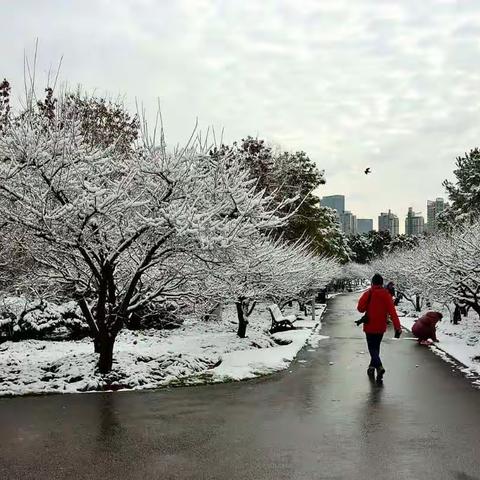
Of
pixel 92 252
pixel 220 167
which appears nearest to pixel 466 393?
pixel 220 167

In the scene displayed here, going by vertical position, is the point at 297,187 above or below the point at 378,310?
above

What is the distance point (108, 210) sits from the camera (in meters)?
8.65

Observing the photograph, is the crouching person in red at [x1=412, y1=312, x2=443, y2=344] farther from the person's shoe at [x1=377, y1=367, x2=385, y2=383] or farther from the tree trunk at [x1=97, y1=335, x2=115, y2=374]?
the tree trunk at [x1=97, y1=335, x2=115, y2=374]

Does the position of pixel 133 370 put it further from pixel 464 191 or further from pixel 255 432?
pixel 464 191

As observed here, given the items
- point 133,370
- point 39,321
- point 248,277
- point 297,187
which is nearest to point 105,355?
point 133,370

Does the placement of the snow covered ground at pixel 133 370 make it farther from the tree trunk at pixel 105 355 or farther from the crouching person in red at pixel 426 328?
the crouching person in red at pixel 426 328

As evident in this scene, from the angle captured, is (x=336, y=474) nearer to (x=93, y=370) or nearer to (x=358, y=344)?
(x=93, y=370)

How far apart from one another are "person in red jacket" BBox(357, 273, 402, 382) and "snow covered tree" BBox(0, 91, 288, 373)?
2.19 metres

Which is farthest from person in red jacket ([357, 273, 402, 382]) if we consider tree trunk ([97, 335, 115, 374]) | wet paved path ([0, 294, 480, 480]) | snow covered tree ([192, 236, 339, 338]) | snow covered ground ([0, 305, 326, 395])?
tree trunk ([97, 335, 115, 374])

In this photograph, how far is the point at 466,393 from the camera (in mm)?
8406

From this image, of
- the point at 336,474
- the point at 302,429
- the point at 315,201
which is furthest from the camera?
the point at 315,201

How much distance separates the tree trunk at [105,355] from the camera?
941cm

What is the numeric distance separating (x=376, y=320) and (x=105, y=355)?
15.4 feet

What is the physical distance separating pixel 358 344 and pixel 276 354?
3.88 m
